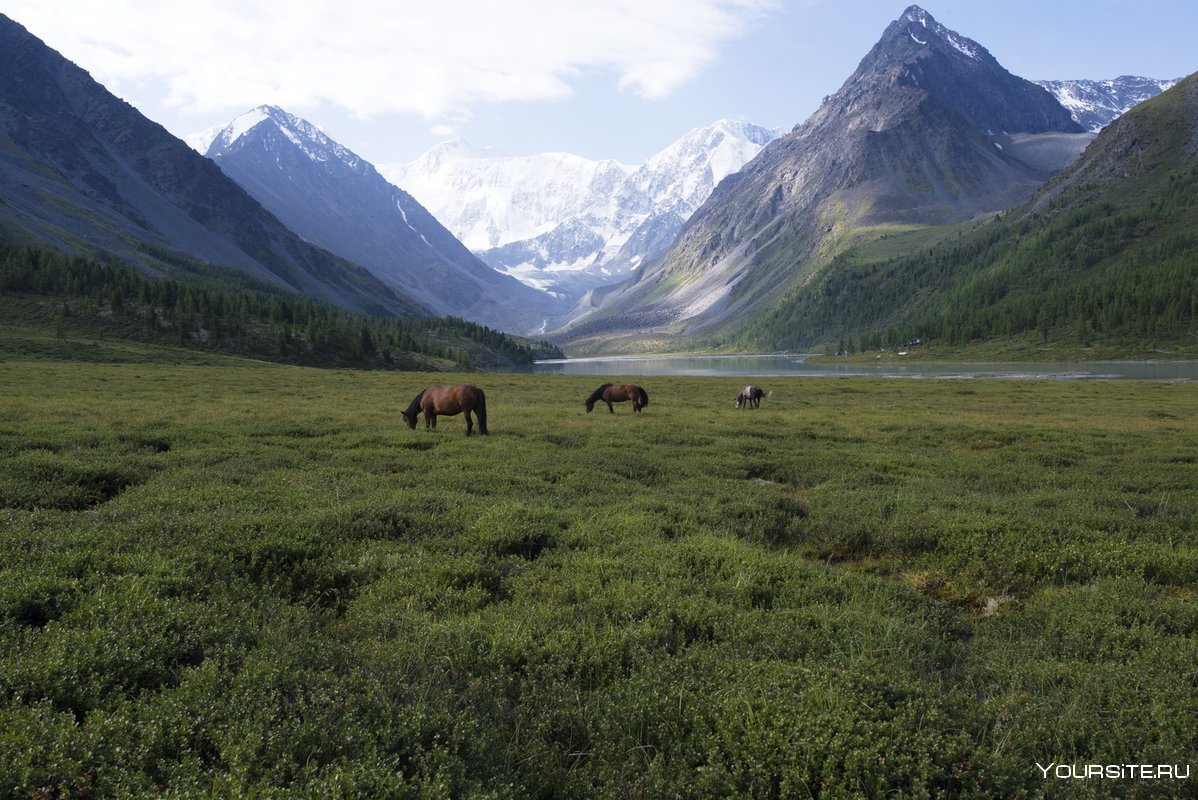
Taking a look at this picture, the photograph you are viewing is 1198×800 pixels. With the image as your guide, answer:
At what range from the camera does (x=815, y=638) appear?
23.9 ft

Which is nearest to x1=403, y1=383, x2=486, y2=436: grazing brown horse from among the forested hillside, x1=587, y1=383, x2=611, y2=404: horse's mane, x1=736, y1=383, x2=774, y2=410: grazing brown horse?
x1=587, y1=383, x2=611, y2=404: horse's mane

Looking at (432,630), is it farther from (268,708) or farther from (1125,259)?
(1125,259)

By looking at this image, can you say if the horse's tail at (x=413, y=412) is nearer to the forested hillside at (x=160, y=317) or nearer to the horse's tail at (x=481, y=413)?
the horse's tail at (x=481, y=413)

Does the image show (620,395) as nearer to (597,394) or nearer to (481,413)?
(597,394)

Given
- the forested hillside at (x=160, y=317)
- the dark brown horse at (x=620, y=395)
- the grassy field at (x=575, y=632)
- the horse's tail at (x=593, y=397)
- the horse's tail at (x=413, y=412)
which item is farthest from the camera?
the forested hillside at (x=160, y=317)

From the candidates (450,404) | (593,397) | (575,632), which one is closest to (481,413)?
(450,404)

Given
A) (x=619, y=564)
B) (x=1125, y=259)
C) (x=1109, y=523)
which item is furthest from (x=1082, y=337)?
(x=619, y=564)

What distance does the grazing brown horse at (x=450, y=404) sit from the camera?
2430 cm

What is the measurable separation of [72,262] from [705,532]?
172169 millimetres

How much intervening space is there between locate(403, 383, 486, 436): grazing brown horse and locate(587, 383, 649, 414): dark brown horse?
37.7 feet

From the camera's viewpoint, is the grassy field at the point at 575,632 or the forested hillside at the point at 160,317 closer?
the grassy field at the point at 575,632

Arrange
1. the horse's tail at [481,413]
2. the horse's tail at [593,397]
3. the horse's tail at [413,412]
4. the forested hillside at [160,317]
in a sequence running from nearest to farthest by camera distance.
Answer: the horse's tail at [481,413]
the horse's tail at [413,412]
the horse's tail at [593,397]
the forested hillside at [160,317]

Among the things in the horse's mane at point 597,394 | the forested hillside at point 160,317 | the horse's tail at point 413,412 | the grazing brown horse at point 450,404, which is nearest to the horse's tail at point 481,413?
the grazing brown horse at point 450,404

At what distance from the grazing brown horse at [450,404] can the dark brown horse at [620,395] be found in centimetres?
1150
